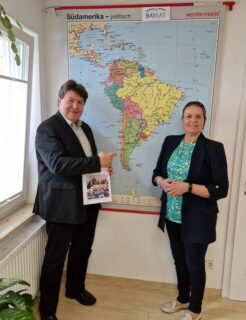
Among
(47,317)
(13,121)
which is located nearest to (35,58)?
(13,121)

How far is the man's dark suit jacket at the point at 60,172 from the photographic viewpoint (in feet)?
5.82

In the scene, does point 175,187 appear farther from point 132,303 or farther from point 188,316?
point 132,303

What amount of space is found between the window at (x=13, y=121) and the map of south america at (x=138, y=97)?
2.08 ft

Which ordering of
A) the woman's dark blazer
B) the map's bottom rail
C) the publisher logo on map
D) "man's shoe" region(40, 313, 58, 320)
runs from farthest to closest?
1. the map's bottom rail
2. the publisher logo on map
3. "man's shoe" region(40, 313, 58, 320)
4. the woman's dark blazer

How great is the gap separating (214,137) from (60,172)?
118 cm

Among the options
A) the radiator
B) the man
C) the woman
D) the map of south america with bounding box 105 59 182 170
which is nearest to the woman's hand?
the woman

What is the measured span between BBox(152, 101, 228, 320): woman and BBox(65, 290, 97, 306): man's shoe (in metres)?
0.69

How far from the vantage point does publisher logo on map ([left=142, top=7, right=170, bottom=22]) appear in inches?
81.4

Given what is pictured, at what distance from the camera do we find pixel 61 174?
1.79 m

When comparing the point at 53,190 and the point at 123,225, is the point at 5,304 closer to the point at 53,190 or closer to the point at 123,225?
the point at 53,190

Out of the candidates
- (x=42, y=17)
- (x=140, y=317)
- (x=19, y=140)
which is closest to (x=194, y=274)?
(x=140, y=317)

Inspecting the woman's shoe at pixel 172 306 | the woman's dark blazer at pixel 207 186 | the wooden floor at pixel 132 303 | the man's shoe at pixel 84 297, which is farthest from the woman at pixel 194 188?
the man's shoe at pixel 84 297

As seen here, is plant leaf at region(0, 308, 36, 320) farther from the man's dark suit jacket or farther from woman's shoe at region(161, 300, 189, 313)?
woman's shoe at region(161, 300, 189, 313)

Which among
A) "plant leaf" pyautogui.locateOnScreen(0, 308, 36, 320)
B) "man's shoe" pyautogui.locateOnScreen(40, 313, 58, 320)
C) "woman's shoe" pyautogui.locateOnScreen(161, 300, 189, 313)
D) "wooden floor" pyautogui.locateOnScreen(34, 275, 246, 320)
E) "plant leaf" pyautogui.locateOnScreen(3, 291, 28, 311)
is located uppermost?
"plant leaf" pyautogui.locateOnScreen(0, 308, 36, 320)
